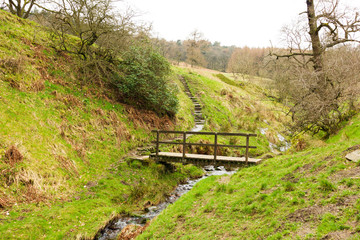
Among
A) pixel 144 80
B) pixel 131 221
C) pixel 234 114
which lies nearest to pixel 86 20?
pixel 144 80

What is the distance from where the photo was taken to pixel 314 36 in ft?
45.3

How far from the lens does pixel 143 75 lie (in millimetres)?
15898

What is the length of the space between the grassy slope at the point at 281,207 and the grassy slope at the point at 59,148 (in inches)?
102

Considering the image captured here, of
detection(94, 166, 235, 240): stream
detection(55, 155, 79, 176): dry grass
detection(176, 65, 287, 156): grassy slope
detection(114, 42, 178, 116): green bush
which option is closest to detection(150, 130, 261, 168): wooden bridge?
detection(94, 166, 235, 240): stream

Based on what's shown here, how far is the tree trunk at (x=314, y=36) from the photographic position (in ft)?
43.9

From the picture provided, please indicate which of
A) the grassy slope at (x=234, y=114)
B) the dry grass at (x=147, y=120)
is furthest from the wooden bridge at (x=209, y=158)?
the grassy slope at (x=234, y=114)

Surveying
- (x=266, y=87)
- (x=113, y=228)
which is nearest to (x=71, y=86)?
(x=113, y=228)

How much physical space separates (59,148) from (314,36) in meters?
14.7

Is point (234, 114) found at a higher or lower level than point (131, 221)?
higher

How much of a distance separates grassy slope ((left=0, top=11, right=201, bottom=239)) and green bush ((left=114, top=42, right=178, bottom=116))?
1.44 m

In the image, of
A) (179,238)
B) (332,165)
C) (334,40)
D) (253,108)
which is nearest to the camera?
(179,238)

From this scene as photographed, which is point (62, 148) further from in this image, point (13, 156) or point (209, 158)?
point (209, 158)

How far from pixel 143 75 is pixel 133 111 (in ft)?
8.37

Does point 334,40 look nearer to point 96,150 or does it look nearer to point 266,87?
point 96,150
